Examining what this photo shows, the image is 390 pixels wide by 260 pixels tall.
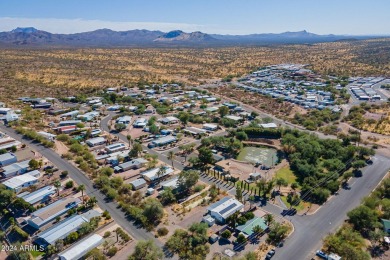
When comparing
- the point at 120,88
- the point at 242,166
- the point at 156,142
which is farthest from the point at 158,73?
the point at 242,166

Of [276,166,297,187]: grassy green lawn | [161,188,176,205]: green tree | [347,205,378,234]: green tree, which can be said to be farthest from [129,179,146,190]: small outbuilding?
[347,205,378,234]: green tree

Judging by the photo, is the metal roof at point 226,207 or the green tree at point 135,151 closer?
the metal roof at point 226,207

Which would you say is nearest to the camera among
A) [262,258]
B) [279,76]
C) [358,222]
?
[262,258]

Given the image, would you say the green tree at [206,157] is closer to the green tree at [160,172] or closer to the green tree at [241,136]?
the green tree at [160,172]

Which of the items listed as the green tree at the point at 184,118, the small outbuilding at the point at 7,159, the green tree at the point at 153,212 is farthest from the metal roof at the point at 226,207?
the green tree at the point at 184,118

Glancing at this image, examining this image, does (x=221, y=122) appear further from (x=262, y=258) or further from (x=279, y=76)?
(x=279, y=76)

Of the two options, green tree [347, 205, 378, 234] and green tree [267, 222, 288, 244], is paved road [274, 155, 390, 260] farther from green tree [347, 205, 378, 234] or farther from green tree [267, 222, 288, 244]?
green tree [347, 205, 378, 234]
